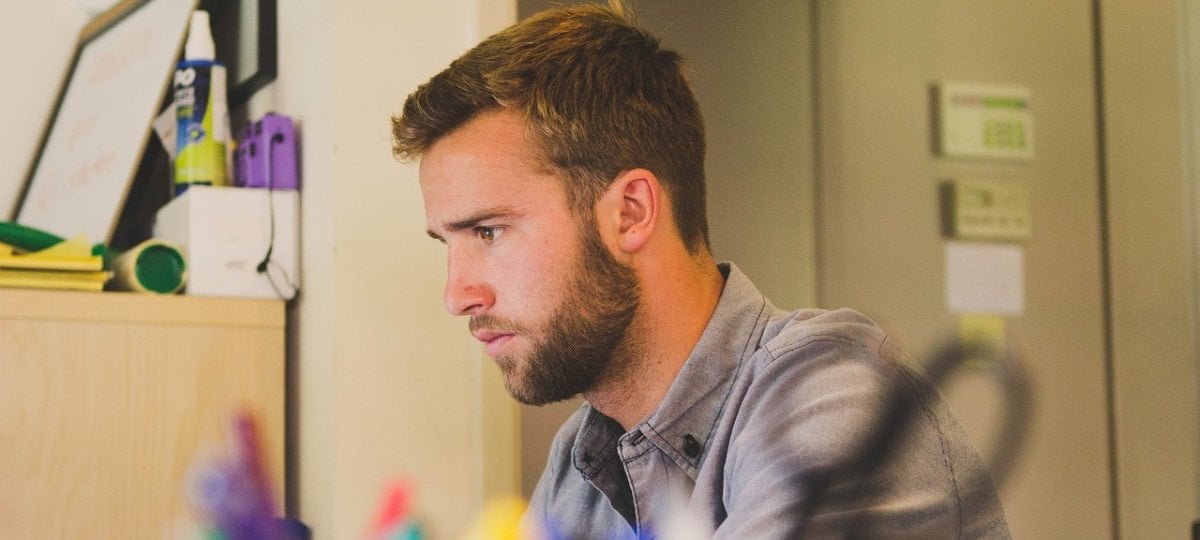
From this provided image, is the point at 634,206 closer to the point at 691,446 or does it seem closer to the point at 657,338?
→ the point at 657,338

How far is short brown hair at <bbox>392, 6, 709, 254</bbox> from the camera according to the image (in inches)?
42.3

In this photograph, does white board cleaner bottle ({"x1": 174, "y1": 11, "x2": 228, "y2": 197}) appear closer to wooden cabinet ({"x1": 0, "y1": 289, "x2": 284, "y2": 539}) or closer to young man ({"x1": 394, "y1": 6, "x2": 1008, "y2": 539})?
wooden cabinet ({"x1": 0, "y1": 289, "x2": 284, "y2": 539})

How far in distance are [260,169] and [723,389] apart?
2.19 ft

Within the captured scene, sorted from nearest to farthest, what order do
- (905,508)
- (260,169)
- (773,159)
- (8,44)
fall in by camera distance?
(905,508) → (260,169) → (773,159) → (8,44)


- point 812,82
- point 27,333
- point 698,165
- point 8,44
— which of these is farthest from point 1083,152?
point 8,44

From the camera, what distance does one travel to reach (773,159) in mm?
1659

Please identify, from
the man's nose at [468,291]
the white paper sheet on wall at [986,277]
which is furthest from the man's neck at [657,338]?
the white paper sheet on wall at [986,277]

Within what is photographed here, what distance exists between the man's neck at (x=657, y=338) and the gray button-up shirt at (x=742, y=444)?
33 millimetres

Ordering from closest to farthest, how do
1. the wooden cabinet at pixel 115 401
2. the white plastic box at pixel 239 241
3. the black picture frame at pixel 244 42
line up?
the wooden cabinet at pixel 115 401 < the white plastic box at pixel 239 241 < the black picture frame at pixel 244 42

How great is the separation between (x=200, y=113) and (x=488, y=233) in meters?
0.57

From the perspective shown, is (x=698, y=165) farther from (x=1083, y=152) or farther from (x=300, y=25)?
(x=1083, y=152)

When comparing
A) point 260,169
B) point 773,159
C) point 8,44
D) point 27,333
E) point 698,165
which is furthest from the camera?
point 8,44

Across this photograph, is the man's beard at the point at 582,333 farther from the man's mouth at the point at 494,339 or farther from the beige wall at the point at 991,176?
the beige wall at the point at 991,176

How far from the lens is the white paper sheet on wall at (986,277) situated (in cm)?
171
